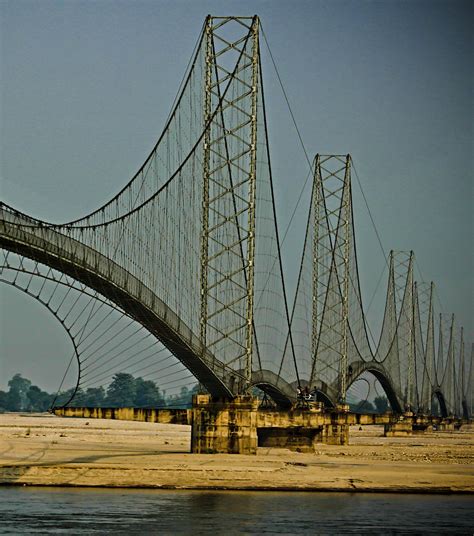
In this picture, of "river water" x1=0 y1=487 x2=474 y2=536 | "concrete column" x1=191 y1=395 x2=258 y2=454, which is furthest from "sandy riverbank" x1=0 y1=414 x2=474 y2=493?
"river water" x1=0 y1=487 x2=474 y2=536

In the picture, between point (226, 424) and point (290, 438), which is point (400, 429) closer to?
point (290, 438)

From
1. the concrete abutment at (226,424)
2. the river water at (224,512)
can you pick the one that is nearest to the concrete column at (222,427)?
the concrete abutment at (226,424)

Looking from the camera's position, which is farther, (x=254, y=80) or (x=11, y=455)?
(x=254, y=80)

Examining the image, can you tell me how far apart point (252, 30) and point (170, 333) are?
16.9 metres

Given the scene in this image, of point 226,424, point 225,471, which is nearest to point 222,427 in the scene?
point 226,424

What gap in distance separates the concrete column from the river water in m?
14.1

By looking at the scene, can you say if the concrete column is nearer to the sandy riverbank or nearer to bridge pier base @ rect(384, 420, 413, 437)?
the sandy riverbank

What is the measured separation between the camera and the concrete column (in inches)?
2435

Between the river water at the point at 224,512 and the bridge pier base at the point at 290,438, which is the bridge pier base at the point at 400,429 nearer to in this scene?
the bridge pier base at the point at 290,438

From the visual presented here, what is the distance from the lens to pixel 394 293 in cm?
19162

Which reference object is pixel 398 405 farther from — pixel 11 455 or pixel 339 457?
pixel 11 455

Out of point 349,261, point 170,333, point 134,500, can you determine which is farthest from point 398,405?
point 134,500

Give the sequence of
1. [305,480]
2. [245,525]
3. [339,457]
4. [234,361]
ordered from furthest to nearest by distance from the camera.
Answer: [339,457] → [234,361] → [305,480] → [245,525]

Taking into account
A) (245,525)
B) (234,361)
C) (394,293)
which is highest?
(394,293)
